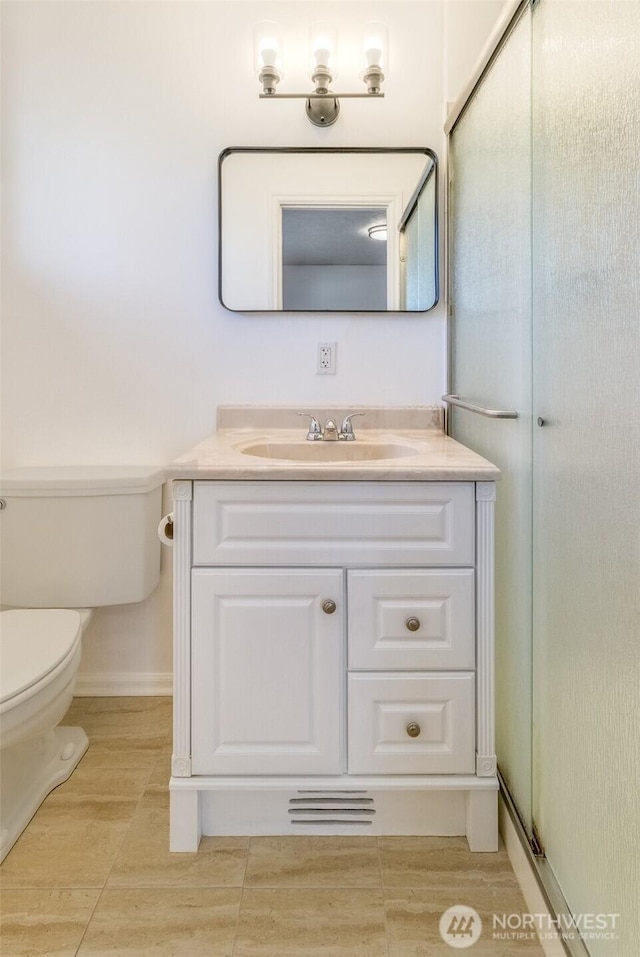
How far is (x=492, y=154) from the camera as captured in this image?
1.35m

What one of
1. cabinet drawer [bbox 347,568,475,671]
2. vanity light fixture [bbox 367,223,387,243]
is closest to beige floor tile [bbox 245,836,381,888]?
cabinet drawer [bbox 347,568,475,671]

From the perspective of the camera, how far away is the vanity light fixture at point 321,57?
65.6 inches

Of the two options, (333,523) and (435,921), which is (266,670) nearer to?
(333,523)

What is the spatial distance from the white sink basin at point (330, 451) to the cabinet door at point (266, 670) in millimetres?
489

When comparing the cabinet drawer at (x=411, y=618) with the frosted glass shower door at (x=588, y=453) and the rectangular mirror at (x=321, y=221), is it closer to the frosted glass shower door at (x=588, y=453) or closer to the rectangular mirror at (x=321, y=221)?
the frosted glass shower door at (x=588, y=453)

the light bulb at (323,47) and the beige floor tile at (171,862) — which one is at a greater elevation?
the light bulb at (323,47)

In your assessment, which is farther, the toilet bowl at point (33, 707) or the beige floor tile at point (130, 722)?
the beige floor tile at point (130, 722)

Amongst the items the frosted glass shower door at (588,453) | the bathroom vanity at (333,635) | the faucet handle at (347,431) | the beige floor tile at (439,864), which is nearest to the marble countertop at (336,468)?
the bathroom vanity at (333,635)

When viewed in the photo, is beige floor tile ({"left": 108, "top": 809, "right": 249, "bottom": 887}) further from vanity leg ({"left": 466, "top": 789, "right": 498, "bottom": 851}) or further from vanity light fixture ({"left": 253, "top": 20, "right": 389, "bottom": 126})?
vanity light fixture ({"left": 253, "top": 20, "right": 389, "bottom": 126})

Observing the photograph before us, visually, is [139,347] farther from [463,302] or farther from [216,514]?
[463,302]

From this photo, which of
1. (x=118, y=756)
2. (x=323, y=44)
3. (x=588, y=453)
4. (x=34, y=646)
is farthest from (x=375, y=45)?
(x=118, y=756)

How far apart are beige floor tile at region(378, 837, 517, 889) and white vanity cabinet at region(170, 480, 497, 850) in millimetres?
139

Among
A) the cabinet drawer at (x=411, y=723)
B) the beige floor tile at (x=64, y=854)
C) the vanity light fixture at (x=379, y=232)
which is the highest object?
the vanity light fixture at (x=379, y=232)

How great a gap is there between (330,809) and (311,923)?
23 centimetres
